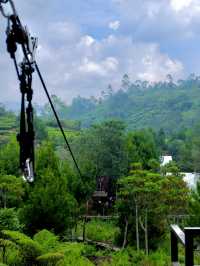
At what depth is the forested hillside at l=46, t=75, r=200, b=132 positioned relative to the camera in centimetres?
9428

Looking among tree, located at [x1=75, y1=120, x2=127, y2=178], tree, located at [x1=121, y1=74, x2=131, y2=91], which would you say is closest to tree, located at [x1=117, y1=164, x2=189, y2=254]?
tree, located at [x1=75, y1=120, x2=127, y2=178]

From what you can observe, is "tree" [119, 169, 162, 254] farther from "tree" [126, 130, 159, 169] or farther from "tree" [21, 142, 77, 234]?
"tree" [126, 130, 159, 169]

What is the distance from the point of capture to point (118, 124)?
28.6 metres

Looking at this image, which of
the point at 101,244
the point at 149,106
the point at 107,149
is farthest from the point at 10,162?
the point at 149,106

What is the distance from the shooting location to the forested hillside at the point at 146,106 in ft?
309

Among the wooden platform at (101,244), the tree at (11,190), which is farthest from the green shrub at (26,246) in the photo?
the wooden platform at (101,244)

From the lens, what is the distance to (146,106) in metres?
112

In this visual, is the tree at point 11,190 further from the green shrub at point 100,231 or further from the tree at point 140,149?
the tree at point 140,149

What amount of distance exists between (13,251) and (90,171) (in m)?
9.51

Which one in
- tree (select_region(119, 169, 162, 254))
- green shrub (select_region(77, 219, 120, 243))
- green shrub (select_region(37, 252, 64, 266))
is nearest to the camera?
green shrub (select_region(37, 252, 64, 266))

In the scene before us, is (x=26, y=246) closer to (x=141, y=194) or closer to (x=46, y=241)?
(x=46, y=241)

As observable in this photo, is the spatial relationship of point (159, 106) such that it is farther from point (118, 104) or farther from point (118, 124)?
point (118, 124)

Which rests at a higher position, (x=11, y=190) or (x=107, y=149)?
(x=107, y=149)

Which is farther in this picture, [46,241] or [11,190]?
[11,190]
